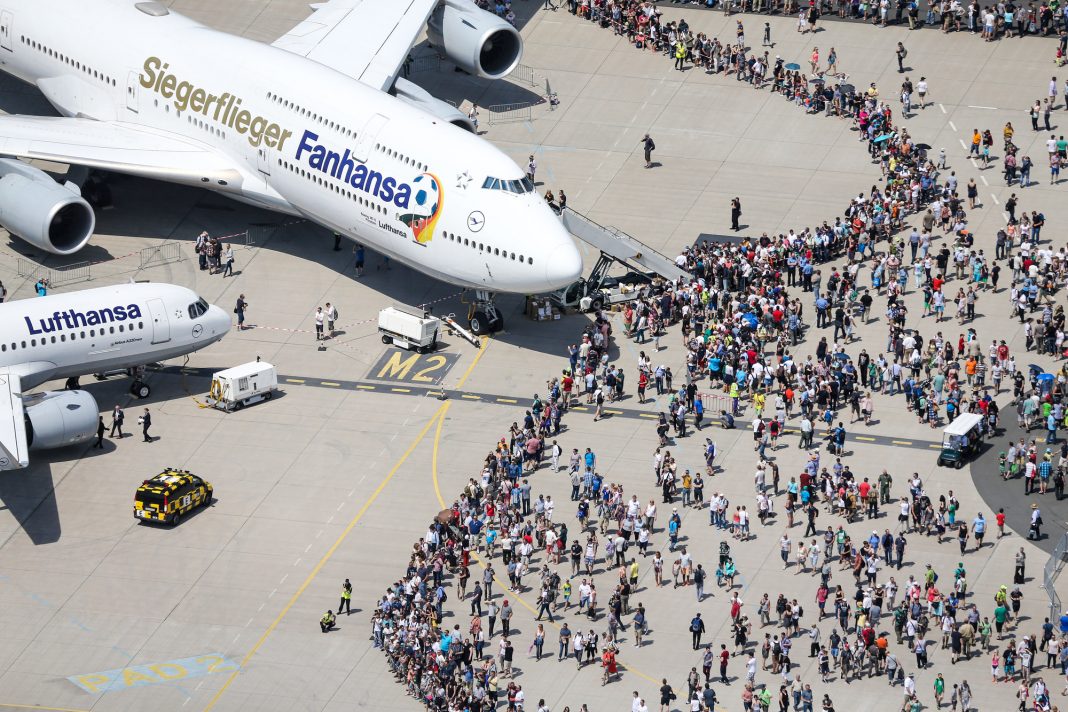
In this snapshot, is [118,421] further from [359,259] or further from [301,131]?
[301,131]

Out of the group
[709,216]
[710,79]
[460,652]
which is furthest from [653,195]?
[460,652]

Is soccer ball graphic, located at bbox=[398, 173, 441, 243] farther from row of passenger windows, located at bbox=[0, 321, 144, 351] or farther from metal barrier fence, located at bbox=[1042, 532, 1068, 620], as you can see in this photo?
metal barrier fence, located at bbox=[1042, 532, 1068, 620]

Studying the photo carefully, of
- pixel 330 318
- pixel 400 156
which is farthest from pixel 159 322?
pixel 400 156

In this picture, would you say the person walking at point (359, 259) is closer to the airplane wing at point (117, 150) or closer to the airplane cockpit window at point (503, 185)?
the airplane wing at point (117, 150)

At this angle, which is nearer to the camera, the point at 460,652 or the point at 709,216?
the point at 460,652

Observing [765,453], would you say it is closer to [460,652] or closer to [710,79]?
[460,652]

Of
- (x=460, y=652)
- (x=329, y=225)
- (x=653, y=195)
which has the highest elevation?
(x=653, y=195)
